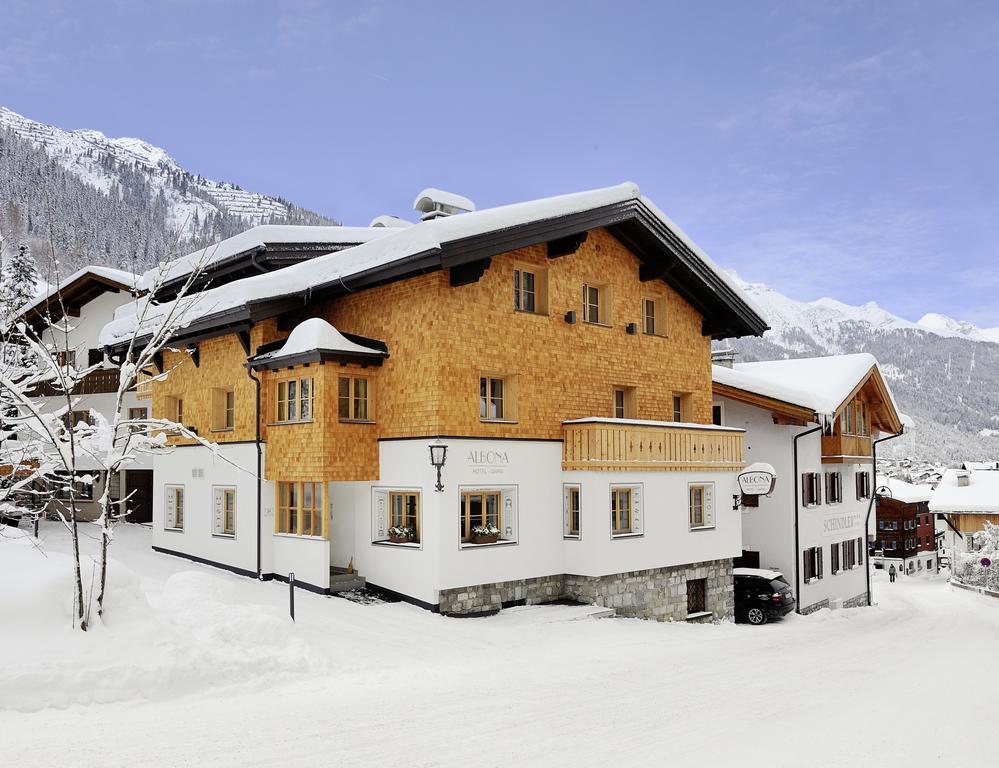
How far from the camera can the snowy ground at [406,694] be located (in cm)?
846

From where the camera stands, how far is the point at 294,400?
18000 millimetres

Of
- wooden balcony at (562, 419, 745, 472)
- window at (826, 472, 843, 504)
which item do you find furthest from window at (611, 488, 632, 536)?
window at (826, 472, 843, 504)

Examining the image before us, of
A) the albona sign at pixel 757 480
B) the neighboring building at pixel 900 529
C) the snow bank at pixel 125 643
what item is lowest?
the neighboring building at pixel 900 529

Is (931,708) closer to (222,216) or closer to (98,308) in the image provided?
(98,308)

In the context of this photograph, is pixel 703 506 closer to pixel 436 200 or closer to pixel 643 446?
pixel 643 446

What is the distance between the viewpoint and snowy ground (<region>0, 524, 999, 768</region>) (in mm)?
8461

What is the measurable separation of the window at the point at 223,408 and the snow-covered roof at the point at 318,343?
12.7ft

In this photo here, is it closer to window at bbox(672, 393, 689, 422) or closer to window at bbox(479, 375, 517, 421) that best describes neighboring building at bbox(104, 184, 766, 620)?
window at bbox(479, 375, 517, 421)

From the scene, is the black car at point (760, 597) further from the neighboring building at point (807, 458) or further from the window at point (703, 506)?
the window at point (703, 506)

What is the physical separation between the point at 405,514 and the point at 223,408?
6.62 meters

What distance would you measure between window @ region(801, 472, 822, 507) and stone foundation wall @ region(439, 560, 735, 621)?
7.32 m

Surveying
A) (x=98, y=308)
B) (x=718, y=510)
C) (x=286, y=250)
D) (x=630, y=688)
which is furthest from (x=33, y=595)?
(x=98, y=308)

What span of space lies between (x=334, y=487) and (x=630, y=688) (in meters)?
9.55

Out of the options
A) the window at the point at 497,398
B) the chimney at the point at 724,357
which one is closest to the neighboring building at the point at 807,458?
the chimney at the point at 724,357
